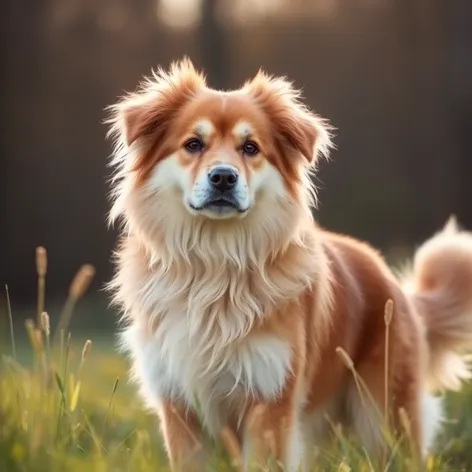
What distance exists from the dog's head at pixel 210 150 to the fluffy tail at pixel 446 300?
3.02 feet

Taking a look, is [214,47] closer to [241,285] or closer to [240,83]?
[240,83]

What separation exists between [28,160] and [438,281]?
10.7 m

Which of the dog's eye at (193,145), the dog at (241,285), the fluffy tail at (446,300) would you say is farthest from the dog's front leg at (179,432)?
the fluffy tail at (446,300)

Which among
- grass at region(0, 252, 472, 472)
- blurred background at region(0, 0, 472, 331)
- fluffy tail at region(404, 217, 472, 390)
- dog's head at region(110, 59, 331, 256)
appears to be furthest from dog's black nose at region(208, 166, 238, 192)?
blurred background at region(0, 0, 472, 331)

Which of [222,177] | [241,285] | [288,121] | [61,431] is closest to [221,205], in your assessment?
[222,177]

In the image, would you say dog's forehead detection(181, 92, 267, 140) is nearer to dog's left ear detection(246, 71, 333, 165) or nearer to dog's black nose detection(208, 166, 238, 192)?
dog's left ear detection(246, 71, 333, 165)

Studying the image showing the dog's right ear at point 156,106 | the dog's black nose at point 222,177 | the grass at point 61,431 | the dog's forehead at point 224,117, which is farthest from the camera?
the dog's right ear at point 156,106

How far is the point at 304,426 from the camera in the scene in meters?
4.11

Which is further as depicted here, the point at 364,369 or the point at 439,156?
the point at 439,156

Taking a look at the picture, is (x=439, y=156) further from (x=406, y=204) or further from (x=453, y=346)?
(x=453, y=346)

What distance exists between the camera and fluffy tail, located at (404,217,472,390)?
4.62m

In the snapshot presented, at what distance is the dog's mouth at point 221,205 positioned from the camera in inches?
142

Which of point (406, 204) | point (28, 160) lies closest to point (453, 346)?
point (406, 204)

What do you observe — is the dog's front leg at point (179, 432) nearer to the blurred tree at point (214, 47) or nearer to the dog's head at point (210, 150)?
the dog's head at point (210, 150)
